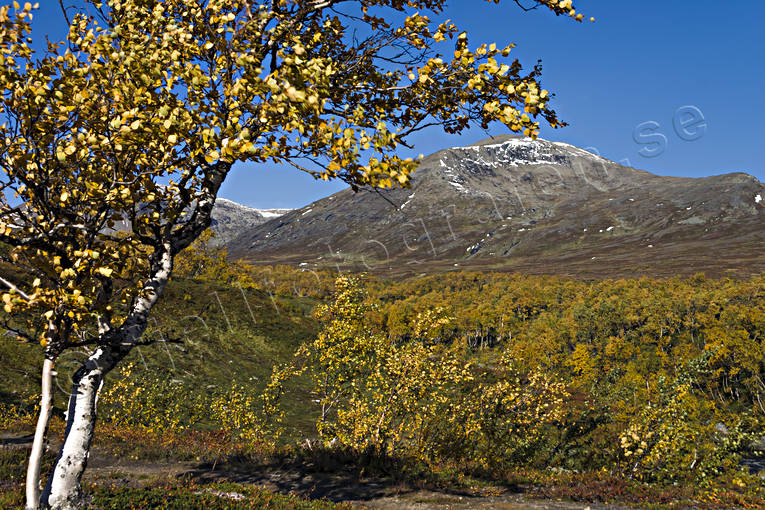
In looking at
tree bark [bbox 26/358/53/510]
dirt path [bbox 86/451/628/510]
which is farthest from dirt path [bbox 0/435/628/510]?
tree bark [bbox 26/358/53/510]

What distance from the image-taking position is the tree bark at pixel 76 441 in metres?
6.07

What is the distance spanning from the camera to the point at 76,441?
612cm

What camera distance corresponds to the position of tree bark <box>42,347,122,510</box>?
19.9ft

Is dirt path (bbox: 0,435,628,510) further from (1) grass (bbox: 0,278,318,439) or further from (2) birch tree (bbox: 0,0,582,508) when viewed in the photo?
(1) grass (bbox: 0,278,318,439)

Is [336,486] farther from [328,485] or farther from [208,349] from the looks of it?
[208,349]

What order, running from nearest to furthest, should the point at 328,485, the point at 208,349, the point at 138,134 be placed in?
the point at 138,134 < the point at 328,485 < the point at 208,349

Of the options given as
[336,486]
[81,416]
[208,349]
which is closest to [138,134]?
[81,416]

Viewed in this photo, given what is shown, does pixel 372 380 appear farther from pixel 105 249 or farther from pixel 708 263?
pixel 708 263

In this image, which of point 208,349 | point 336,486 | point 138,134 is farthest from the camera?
point 208,349

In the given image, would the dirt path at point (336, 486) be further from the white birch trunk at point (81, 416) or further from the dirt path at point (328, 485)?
the white birch trunk at point (81, 416)

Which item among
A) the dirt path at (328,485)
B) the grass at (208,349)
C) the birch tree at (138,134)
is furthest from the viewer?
the grass at (208,349)

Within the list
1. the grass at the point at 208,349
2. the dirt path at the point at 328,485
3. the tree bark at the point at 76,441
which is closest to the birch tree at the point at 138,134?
the tree bark at the point at 76,441

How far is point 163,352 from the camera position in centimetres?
4688

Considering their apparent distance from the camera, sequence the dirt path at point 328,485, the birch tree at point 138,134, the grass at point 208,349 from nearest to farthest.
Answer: the birch tree at point 138,134 < the dirt path at point 328,485 < the grass at point 208,349
